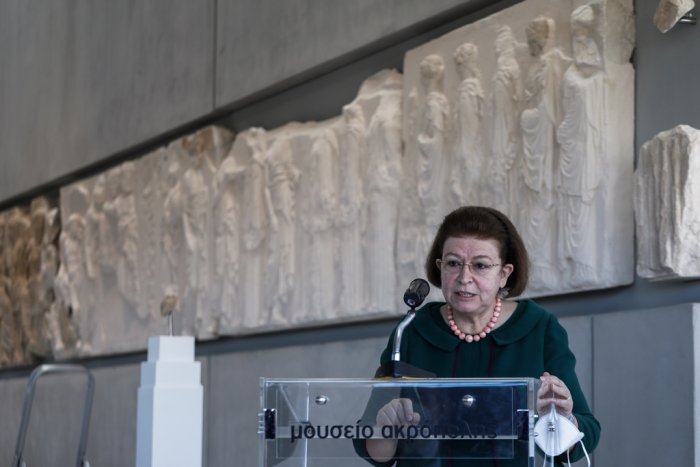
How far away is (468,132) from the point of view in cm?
808

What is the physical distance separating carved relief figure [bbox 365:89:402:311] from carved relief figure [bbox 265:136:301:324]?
119 cm

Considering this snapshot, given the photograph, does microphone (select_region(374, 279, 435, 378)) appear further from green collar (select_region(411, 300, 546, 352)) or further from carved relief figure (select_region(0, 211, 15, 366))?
carved relief figure (select_region(0, 211, 15, 366))

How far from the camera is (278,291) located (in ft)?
33.7

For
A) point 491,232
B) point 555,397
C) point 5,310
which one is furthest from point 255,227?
point 555,397

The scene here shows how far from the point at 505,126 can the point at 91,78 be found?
7.37 metres

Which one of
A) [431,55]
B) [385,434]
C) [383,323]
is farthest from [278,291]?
[385,434]

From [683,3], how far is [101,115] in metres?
8.44

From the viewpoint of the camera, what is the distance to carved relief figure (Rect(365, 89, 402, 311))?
29.2 ft

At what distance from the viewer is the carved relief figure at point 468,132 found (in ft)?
26.2

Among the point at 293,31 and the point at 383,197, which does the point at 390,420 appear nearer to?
the point at 383,197

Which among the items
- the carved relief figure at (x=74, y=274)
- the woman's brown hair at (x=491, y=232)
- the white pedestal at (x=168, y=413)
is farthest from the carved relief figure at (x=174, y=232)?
the woman's brown hair at (x=491, y=232)

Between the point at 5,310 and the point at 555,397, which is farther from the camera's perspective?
the point at 5,310

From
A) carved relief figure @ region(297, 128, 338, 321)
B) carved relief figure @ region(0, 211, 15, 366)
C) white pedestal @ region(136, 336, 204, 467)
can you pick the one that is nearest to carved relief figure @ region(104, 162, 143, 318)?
carved relief figure @ region(0, 211, 15, 366)

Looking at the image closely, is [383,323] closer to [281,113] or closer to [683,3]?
[281,113]
